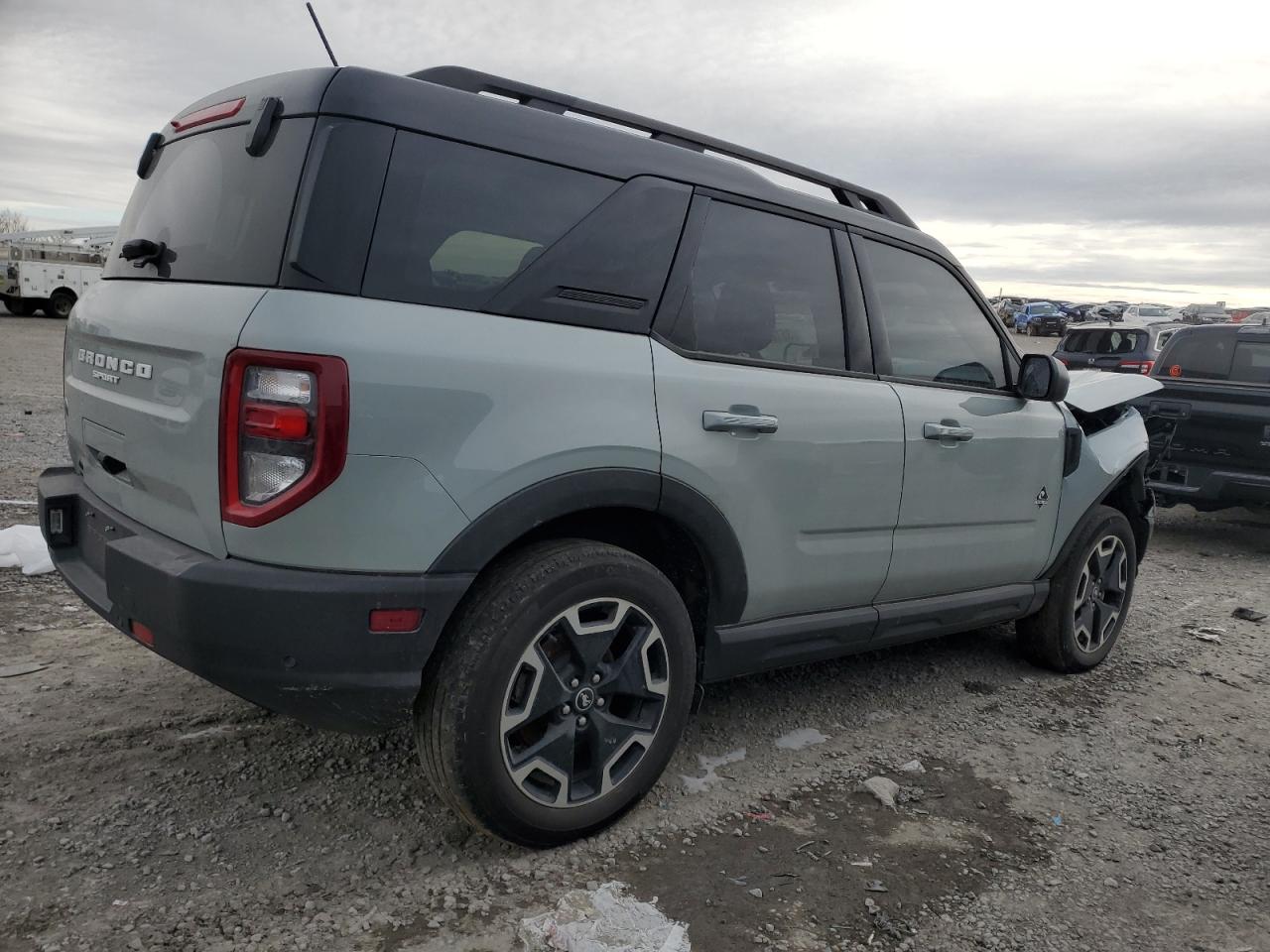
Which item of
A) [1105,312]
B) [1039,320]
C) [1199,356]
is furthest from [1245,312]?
[1199,356]

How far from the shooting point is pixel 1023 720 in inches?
158

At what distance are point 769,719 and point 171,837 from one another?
2086mm

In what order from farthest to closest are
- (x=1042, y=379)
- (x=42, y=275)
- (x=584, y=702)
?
(x=42, y=275)
(x=1042, y=379)
(x=584, y=702)

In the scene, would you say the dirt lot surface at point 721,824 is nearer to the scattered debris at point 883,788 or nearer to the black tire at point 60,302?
the scattered debris at point 883,788

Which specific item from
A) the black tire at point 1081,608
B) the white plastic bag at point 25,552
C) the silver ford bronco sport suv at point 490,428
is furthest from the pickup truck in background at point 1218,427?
the white plastic bag at point 25,552

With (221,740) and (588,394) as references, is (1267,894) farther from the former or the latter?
(221,740)

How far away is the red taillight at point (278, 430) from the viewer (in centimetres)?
221

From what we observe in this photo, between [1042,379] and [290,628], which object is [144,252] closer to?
[290,628]

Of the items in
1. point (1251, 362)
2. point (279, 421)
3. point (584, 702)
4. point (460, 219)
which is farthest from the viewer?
point (1251, 362)

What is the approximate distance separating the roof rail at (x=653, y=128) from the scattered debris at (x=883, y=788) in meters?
2.02

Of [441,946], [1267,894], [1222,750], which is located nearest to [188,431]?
[441,946]

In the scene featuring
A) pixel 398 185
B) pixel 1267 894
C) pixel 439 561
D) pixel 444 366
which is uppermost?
pixel 398 185

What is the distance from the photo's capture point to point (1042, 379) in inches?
158

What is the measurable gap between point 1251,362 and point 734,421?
6.81 m
